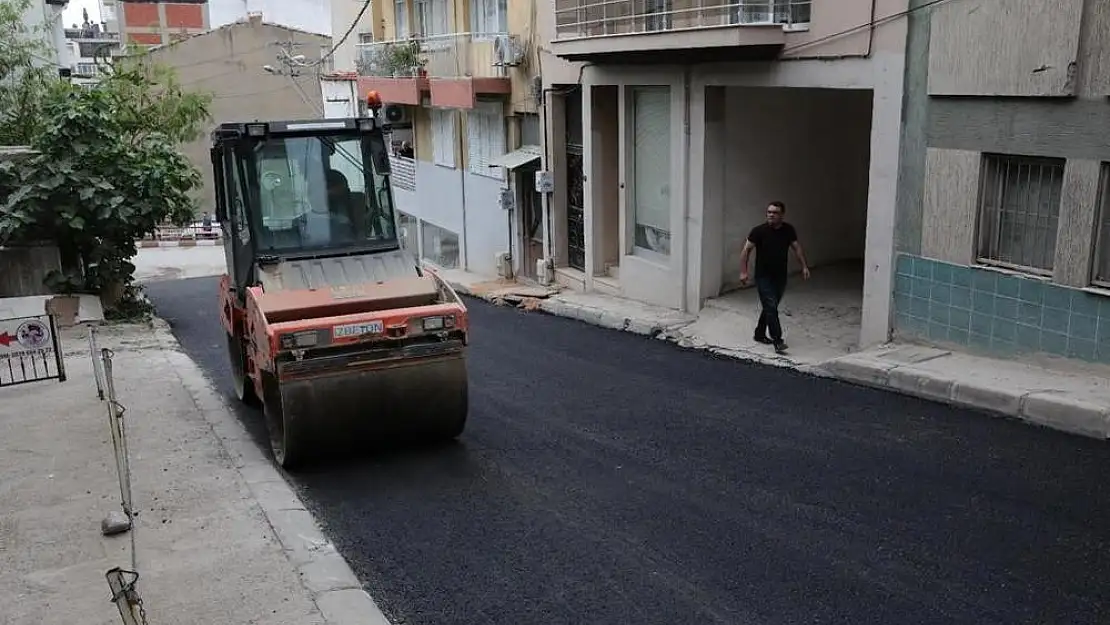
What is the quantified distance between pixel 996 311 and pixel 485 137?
14.3m

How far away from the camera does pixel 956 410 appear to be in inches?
340

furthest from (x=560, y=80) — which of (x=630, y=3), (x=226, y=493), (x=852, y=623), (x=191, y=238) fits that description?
(x=191, y=238)

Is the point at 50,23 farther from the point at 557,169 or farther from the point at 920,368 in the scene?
the point at 920,368

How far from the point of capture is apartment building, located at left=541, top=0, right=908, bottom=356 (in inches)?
430

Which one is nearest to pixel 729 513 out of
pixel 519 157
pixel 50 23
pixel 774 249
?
pixel 774 249

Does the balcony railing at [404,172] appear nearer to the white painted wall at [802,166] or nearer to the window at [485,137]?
the window at [485,137]

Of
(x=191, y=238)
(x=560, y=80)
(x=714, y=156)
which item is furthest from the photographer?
(x=191, y=238)

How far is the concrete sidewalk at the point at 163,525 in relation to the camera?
565 cm

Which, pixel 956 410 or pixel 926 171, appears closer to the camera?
pixel 956 410

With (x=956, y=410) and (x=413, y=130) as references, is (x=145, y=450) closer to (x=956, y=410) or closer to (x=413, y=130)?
(x=956, y=410)

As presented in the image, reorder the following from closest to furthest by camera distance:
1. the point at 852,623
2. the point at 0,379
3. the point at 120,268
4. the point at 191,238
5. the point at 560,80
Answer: the point at 852,623 < the point at 0,379 < the point at 120,268 < the point at 560,80 < the point at 191,238

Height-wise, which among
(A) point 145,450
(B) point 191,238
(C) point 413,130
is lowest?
(B) point 191,238

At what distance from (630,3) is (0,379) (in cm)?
974

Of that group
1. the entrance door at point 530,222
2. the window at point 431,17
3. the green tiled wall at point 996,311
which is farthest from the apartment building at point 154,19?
the green tiled wall at point 996,311
